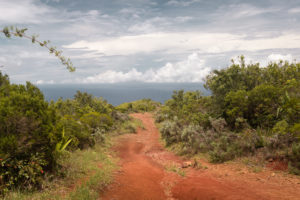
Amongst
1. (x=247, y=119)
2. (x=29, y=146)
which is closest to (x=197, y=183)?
(x=29, y=146)

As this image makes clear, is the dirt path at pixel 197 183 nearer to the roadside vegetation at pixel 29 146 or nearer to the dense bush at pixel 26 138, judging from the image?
the roadside vegetation at pixel 29 146

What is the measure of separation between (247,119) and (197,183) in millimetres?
6381

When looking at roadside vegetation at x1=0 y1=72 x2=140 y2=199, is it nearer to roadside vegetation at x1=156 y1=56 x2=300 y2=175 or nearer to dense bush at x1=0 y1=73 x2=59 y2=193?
dense bush at x1=0 y1=73 x2=59 y2=193

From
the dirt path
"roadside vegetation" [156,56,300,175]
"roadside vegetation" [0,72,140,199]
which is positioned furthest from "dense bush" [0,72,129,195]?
"roadside vegetation" [156,56,300,175]

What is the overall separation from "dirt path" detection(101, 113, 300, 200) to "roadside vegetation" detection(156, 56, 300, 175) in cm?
107

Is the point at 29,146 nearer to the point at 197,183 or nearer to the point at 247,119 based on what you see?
the point at 197,183

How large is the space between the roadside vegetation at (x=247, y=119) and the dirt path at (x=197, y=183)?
107 centimetres

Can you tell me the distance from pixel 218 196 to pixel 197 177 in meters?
2.45

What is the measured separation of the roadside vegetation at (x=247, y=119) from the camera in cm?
895

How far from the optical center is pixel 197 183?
7.72 meters

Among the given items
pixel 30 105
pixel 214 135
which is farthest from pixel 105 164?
pixel 214 135

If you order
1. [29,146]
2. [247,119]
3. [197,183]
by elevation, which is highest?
[29,146]

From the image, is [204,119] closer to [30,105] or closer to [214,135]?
[214,135]

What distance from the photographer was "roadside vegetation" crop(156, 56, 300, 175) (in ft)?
29.4
